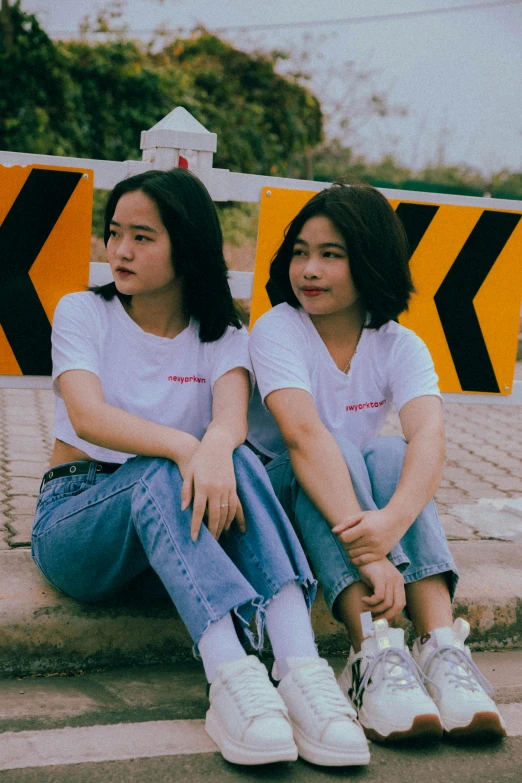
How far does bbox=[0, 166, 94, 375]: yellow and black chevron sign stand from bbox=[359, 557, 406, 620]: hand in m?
1.34

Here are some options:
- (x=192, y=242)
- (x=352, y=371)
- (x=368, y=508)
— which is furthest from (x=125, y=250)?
(x=368, y=508)

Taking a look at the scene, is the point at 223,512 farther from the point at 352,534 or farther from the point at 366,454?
the point at 366,454

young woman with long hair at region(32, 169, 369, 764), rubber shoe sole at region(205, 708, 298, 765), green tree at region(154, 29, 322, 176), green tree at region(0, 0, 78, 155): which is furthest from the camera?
green tree at region(154, 29, 322, 176)

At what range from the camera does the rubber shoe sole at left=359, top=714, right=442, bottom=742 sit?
2.06 metres

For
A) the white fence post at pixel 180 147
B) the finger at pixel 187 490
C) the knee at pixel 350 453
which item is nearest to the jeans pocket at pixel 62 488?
the finger at pixel 187 490

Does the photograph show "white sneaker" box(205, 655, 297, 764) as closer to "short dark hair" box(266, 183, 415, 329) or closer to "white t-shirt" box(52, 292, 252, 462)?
"white t-shirt" box(52, 292, 252, 462)

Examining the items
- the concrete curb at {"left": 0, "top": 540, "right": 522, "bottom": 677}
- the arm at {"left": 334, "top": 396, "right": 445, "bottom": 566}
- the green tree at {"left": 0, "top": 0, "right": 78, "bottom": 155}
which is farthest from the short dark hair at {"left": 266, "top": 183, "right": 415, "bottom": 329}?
the green tree at {"left": 0, "top": 0, "right": 78, "bottom": 155}

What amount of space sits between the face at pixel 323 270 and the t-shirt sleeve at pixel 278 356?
10 centimetres

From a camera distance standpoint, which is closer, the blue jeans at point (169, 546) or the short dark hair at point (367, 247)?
the blue jeans at point (169, 546)

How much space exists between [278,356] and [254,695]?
946mm

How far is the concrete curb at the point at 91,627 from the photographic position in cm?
240

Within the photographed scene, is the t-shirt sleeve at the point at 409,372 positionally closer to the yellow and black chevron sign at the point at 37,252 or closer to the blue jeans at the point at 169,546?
the blue jeans at the point at 169,546

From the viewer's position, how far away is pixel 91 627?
2439 millimetres

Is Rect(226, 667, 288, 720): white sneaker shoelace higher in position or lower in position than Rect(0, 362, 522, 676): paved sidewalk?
higher
